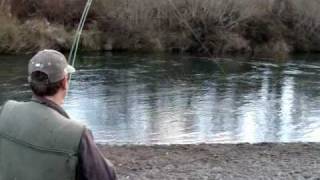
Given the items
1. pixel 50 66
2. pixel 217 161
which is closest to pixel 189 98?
pixel 217 161

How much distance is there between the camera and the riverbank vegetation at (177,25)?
39375mm

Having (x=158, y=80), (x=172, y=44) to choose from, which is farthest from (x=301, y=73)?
(x=172, y=44)

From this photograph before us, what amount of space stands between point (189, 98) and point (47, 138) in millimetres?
17807

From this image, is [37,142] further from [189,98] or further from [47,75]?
[189,98]

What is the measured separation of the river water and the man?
427 inches

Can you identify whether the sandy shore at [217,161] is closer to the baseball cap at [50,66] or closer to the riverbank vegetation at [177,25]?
the baseball cap at [50,66]

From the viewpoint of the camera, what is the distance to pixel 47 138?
2.41 m

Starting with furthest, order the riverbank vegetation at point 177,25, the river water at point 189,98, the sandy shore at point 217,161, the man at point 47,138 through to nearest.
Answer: the riverbank vegetation at point 177,25 → the river water at point 189,98 → the sandy shore at point 217,161 → the man at point 47,138

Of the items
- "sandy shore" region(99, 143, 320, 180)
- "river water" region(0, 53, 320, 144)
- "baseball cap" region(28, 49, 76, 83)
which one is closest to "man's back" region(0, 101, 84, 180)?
"baseball cap" region(28, 49, 76, 83)

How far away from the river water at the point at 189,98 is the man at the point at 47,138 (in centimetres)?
1084

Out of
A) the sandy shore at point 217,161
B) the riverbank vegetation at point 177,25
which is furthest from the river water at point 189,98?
the riverbank vegetation at point 177,25

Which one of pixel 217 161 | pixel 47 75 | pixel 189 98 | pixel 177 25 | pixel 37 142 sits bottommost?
pixel 189 98

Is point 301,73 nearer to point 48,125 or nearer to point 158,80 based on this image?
point 158,80

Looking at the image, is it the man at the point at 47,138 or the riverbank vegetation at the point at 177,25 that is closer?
the man at the point at 47,138
